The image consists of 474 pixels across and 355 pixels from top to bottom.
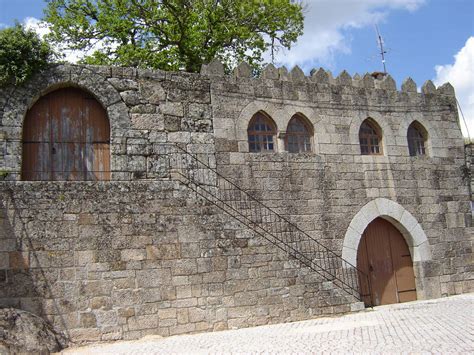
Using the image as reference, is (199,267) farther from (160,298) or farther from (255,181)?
(255,181)

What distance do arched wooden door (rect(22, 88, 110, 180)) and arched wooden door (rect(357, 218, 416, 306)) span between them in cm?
546

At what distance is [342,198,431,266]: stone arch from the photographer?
952 cm

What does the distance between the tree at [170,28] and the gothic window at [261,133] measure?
6.89 metres

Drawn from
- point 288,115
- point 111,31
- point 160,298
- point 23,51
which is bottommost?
point 160,298

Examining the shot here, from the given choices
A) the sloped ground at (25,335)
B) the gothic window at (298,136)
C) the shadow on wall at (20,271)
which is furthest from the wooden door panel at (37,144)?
the gothic window at (298,136)

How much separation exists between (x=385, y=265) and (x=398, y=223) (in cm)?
93

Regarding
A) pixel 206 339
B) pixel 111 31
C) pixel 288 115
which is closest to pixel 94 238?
pixel 206 339

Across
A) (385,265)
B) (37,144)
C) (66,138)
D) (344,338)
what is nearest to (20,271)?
(37,144)

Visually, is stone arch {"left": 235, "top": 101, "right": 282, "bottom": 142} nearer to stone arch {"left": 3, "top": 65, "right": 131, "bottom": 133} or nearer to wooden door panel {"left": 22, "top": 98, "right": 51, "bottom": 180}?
stone arch {"left": 3, "top": 65, "right": 131, "bottom": 133}

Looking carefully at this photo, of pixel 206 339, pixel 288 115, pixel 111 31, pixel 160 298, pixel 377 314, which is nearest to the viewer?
pixel 206 339

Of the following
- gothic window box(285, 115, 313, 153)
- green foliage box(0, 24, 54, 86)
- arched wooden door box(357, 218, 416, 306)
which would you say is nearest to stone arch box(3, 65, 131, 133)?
green foliage box(0, 24, 54, 86)

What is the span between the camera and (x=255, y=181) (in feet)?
29.1

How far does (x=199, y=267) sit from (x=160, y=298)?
82 centimetres

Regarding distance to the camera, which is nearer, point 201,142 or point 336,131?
point 201,142
